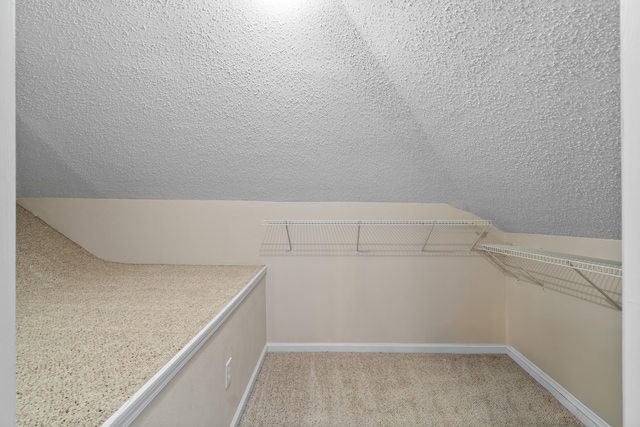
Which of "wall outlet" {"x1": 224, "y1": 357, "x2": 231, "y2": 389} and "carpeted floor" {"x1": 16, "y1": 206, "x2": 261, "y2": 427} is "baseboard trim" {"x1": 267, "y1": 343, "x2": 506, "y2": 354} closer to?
"carpeted floor" {"x1": 16, "y1": 206, "x2": 261, "y2": 427}

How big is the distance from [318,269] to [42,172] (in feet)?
6.50

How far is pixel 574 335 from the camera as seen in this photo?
1.93 m

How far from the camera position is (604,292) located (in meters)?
1.69

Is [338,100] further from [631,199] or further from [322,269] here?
[631,199]

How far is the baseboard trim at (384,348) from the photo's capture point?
2.66m

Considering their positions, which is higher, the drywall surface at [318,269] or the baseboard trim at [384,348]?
the drywall surface at [318,269]

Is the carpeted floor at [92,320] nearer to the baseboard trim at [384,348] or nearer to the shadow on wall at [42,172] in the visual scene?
the shadow on wall at [42,172]

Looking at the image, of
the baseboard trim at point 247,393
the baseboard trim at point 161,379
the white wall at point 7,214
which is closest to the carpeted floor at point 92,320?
the baseboard trim at point 161,379

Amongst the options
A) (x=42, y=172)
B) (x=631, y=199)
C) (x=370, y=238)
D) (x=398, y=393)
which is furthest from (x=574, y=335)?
(x=42, y=172)

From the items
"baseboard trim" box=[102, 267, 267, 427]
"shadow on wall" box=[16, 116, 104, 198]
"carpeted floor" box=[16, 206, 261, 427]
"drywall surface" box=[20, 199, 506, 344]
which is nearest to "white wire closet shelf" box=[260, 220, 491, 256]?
"drywall surface" box=[20, 199, 506, 344]

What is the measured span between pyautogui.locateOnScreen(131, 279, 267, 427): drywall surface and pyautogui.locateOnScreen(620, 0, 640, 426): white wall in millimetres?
970

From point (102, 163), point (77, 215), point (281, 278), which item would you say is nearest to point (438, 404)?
point (281, 278)

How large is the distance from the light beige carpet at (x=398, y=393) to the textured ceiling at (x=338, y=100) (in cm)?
95

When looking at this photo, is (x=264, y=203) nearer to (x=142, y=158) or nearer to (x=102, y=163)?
(x=142, y=158)
